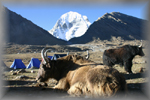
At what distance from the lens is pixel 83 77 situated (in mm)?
5242

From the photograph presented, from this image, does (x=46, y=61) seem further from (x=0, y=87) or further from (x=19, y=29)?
(x=19, y=29)

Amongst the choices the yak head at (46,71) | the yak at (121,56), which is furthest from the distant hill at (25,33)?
the yak head at (46,71)

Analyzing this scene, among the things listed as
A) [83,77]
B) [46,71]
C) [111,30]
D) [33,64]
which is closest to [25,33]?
[111,30]

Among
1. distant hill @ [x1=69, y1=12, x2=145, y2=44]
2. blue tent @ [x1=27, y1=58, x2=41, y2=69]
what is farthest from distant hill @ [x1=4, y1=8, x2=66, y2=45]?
blue tent @ [x1=27, y1=58, x2=41, y2=69]

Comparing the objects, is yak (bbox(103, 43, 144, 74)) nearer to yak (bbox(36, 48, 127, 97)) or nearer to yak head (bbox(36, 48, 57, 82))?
yak (bbox(36, 48, 127, 97))

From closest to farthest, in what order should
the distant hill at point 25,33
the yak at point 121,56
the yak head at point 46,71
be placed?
1. the yak head at point 46,71
2. the yak at point 121,56
3. the distant hill at point 25,33

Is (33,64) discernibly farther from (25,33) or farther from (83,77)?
(25,33)

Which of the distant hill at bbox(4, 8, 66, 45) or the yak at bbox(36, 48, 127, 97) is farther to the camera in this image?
the distant hill at bbox(4, 8, 66, 45)

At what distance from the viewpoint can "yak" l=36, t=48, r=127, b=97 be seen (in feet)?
14.6

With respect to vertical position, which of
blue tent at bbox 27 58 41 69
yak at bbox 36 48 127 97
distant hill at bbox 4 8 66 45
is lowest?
blue tent at bbox 27 58 41 69

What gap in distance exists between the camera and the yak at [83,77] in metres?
4.45

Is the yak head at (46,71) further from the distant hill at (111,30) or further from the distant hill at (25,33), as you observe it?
the distant hill at (111,30)

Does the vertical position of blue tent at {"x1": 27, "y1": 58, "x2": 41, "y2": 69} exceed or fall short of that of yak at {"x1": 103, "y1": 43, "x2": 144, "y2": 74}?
it falls short

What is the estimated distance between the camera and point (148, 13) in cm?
513
